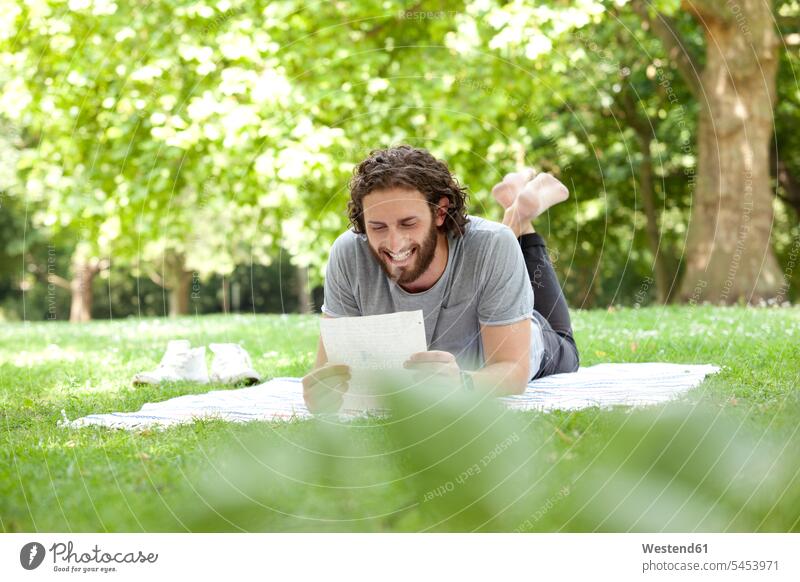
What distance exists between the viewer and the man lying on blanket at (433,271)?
10.4 feet

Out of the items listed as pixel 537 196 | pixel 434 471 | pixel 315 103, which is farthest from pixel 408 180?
pixel 315 103

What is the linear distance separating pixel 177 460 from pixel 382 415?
161 centimetres

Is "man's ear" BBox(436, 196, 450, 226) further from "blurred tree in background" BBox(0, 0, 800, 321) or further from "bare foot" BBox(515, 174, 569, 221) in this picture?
"blurred tree in background" BBox(0, 0, 800, 321)

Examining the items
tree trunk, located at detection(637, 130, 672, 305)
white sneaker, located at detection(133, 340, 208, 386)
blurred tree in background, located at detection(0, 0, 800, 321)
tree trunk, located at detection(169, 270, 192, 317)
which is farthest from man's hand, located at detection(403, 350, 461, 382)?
tree trunk, located at detection(169, 270, 192, 317)

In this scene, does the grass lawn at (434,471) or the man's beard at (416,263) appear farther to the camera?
the man's beard at (416,263)

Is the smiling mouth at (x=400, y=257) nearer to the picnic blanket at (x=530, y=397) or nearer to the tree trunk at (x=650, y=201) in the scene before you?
the picnic blanket at (x=530, y=397)

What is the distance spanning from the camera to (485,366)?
3.24 metres

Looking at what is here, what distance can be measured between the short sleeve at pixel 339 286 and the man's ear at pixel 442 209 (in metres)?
0.39

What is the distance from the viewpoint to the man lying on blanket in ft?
10.4

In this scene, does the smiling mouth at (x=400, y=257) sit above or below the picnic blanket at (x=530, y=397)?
above

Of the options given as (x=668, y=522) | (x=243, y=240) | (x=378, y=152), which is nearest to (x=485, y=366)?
(x=378, y=152)
